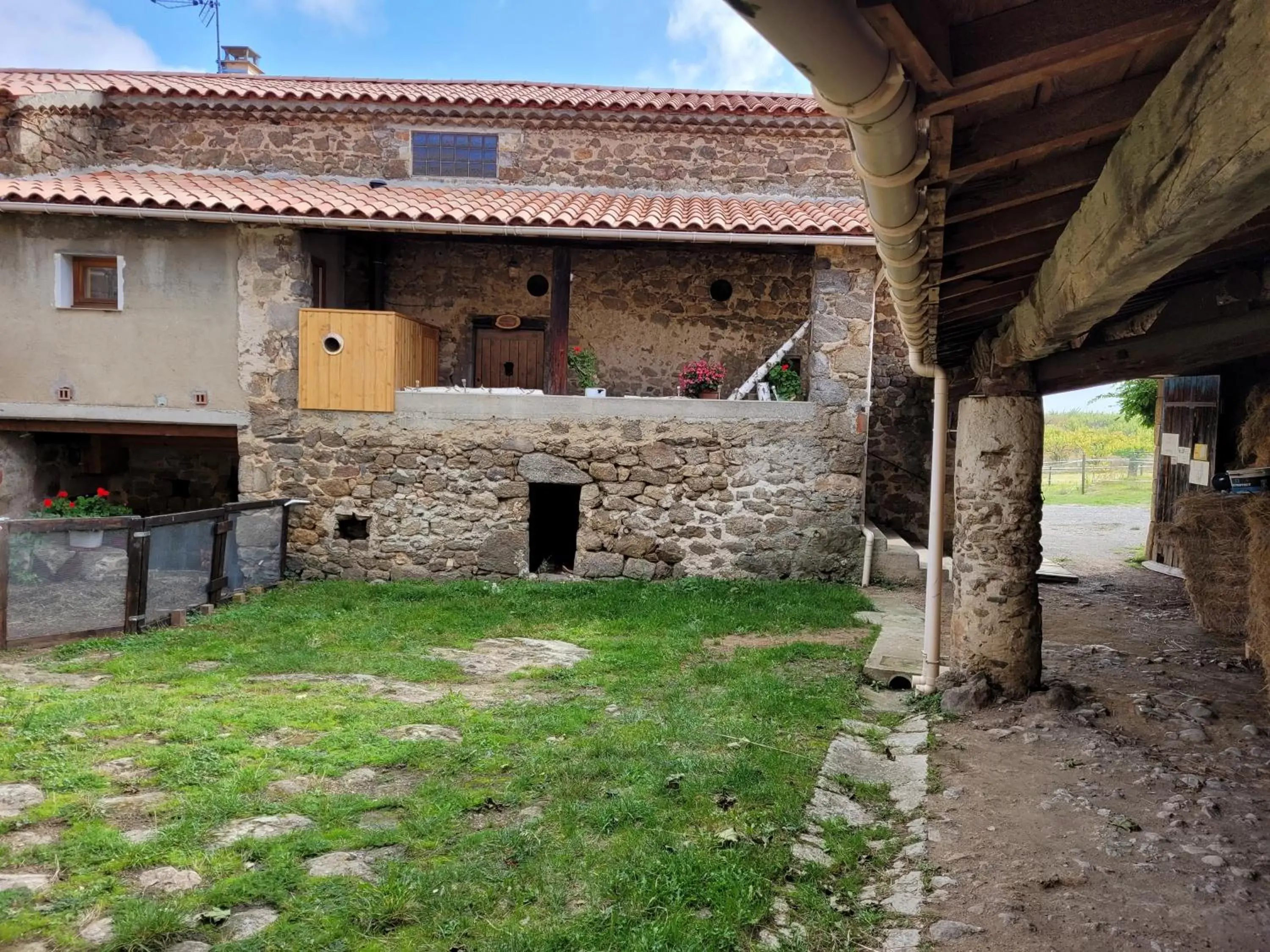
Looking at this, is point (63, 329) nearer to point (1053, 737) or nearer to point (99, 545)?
point (99, 545)

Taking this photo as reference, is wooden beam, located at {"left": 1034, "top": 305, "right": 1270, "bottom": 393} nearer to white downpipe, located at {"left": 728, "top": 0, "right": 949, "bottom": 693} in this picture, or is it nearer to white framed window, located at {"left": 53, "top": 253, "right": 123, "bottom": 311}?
white downpipe, located at {"left": 728, "top": 0, "right": 949, "bottom": 693}

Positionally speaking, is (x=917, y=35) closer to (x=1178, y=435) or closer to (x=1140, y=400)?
(x=1178, y=435)

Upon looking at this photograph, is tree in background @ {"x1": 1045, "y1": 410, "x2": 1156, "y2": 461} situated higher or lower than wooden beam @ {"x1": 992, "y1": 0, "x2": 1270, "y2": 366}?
lower

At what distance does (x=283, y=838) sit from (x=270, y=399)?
23.4 ft

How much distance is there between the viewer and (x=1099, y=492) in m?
24.9

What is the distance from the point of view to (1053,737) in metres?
4.78

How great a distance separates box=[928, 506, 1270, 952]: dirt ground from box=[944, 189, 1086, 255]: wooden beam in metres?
2.37

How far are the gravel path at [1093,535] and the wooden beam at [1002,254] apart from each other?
21.8ft

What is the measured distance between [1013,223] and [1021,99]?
999 mm

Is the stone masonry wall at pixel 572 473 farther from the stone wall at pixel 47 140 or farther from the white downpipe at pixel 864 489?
A: the stone wall at pixel 47 140

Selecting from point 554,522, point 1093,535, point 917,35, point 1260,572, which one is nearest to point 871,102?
point 917,35

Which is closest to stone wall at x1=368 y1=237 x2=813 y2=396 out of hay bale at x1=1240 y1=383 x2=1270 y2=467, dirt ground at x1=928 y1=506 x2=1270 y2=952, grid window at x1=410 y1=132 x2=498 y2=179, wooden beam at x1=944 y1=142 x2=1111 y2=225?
grid window at x1=410 y1=132 x2=498 y2=179

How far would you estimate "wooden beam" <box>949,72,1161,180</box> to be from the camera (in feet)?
7.36

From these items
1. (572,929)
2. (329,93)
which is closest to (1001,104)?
(572,929)
